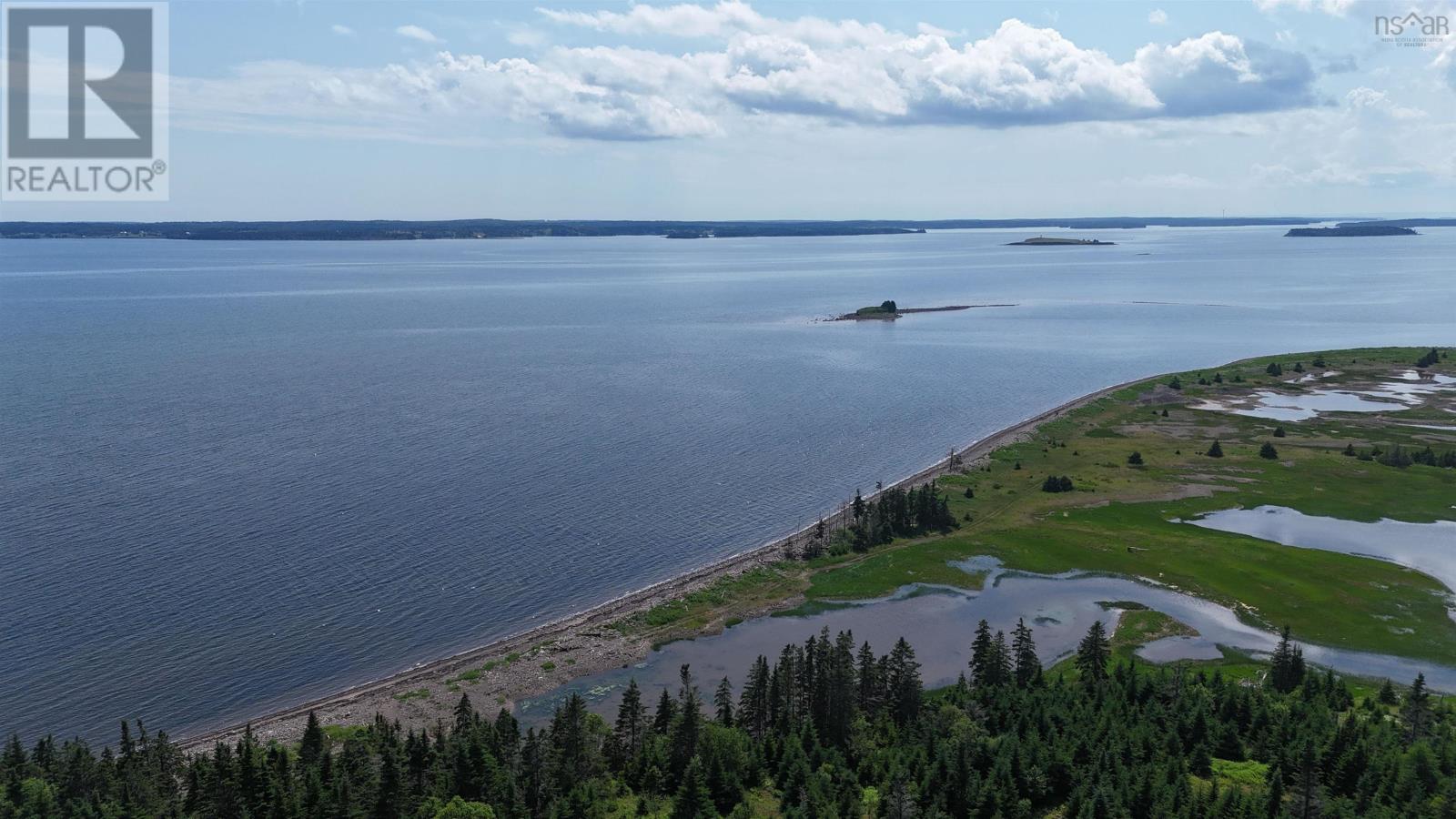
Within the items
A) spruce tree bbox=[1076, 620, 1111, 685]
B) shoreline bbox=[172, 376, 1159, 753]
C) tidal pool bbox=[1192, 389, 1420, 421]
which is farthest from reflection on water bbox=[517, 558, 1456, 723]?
tidal pool bbox=[1192, 389, 1420, 421]

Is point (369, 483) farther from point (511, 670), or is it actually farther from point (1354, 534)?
point (1354, 534)

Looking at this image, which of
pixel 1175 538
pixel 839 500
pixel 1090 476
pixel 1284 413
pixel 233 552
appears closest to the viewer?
pixel 233 552

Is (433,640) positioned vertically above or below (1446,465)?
below

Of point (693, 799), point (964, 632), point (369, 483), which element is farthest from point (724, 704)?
point (369, 483)

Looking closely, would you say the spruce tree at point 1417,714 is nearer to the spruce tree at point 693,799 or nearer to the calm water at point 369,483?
the spruce tree at point 693,799

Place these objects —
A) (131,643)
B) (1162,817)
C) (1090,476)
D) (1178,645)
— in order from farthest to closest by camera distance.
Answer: (1090,476) < (1178,645) < (131,643) < (1162,817)

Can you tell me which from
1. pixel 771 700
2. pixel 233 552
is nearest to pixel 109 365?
pixel 233 552

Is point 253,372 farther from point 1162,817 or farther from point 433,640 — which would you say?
point 1162,817
